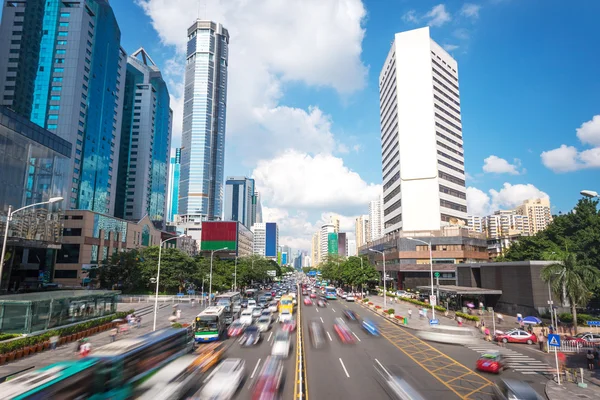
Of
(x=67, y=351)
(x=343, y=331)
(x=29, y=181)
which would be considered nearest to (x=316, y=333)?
(x=343, y=331)

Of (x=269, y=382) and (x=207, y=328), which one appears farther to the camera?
(x=207, y=328)

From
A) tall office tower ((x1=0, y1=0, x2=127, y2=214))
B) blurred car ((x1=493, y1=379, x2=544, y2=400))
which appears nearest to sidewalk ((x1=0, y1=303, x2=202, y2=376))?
blurred car ((x1=493, y1=379, x2=544, y2=400))

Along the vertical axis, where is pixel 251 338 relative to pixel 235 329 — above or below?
above

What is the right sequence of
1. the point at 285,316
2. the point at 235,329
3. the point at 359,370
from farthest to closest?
1. the point at 285,316
2. the point at 235,329
3. the point at 359,370

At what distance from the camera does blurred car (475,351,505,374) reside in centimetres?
2041

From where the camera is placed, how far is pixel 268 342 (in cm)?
2856

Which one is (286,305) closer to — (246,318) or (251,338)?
(246,318)

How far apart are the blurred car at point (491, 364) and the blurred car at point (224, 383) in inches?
557

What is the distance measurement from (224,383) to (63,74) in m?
119

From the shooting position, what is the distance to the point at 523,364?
76.4 feet

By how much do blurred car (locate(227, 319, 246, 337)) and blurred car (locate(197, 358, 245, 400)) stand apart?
15072 millimetres

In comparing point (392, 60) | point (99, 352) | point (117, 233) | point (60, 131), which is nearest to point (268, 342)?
point (99, 352)

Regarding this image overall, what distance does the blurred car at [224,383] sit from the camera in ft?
48.3

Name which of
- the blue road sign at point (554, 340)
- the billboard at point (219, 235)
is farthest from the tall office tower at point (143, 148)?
the blue road sign at point (554, 340)
